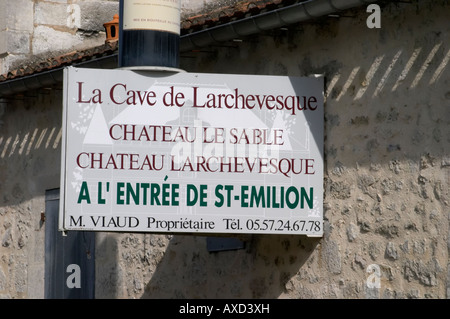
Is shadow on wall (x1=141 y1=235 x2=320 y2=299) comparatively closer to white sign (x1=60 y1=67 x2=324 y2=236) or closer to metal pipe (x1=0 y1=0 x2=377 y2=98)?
white sign (x1=60 y1=67 x2=324 y2=236)

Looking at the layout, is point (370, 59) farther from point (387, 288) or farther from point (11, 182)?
point (11, 182)

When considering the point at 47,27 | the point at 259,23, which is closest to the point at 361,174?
the point at 259,23

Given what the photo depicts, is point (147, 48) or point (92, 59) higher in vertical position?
point (92, 59)

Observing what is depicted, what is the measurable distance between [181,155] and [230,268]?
186 cm

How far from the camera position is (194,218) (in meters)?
9.62

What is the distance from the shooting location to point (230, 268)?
11.1m

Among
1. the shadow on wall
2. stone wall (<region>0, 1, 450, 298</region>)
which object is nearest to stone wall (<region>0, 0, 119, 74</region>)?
stone wall (<region>0, 1, 450, 298</region>)

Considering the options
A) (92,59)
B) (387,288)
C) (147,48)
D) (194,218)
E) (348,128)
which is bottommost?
(387,288)

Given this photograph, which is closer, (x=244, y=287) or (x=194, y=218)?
(x=194, y=218)

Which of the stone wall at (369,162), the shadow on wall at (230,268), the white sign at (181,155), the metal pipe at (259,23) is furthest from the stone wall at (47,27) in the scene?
the white sign at (181,155)

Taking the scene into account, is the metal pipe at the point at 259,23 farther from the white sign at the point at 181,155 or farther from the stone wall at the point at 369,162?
the white sign at the point at 181,155

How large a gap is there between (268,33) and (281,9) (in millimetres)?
823

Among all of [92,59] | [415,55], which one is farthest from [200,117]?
[92,59]

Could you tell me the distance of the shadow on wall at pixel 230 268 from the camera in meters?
10.4
